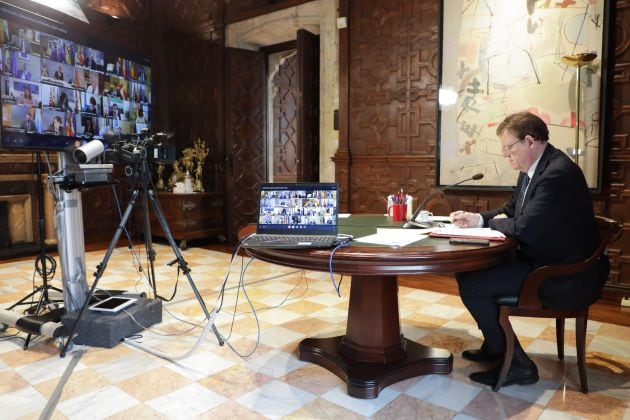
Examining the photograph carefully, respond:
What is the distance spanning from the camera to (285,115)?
7555 millimetres

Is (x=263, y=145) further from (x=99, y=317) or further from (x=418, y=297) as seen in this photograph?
(x=99, y=317)

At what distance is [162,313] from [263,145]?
3477mm

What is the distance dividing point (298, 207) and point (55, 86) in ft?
6.55

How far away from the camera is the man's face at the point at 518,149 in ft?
7.02

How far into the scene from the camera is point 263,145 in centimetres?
621

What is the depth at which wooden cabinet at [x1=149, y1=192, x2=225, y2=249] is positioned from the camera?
556 cm

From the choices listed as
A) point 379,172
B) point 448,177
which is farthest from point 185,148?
point 448,177

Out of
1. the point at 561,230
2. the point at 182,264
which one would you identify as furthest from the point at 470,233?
the point at 182,264

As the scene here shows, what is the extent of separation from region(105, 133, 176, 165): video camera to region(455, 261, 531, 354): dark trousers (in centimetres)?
A: 178

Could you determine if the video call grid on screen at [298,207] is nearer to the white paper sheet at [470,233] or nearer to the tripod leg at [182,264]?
the white paper sheet at [470,233]

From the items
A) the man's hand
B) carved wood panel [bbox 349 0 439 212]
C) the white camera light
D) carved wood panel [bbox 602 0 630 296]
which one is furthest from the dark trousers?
carved wood panel [bbox 349 0 439 212]

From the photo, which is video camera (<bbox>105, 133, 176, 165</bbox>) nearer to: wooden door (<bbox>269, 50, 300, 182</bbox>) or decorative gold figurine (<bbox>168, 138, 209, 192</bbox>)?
decorative gold figurine (<bbox>168, 138, 209, 192</bbox>)

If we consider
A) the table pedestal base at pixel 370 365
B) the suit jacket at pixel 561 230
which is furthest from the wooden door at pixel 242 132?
the suit jacket at pixel 561 230

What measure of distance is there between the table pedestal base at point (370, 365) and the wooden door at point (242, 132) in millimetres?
3767
